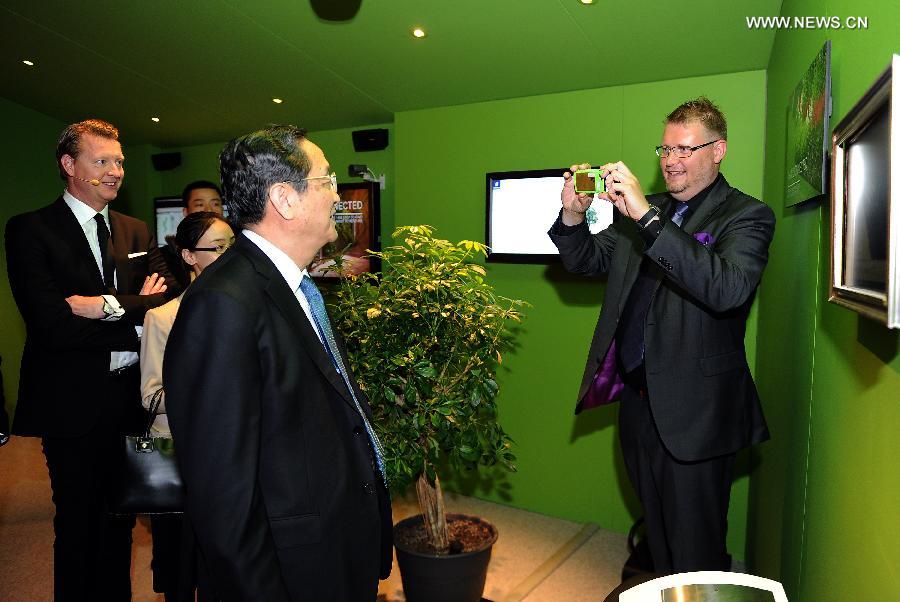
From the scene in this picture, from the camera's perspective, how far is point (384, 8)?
3.07 meters

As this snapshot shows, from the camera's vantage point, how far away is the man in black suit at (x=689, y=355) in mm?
2010

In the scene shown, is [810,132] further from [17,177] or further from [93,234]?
[17,177]

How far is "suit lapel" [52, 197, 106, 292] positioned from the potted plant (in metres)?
0.93

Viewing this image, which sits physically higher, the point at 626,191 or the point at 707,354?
the point at 626,191

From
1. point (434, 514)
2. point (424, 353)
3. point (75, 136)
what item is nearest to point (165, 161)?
point (75, 136)

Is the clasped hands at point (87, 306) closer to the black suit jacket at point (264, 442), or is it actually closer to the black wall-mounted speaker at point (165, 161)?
the black suit jacket at point (264, 442)

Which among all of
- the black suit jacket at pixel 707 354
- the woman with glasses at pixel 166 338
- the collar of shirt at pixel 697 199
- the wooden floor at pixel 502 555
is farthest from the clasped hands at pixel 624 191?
the wooden floor at pixel 502 555

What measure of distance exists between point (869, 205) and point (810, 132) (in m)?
0.79

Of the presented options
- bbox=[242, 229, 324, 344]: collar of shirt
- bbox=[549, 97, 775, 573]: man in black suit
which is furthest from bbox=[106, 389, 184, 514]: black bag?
bbox=[549, 97, 775, 573]: man in black suit

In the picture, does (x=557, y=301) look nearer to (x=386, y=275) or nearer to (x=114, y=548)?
(x=386, y=275)

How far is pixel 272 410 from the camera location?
4.41ft

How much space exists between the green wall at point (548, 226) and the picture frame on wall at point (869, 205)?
85.2 inches

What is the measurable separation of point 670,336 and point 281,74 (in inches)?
119

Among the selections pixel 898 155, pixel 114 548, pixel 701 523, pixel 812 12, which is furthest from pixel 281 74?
pixel 898 155
